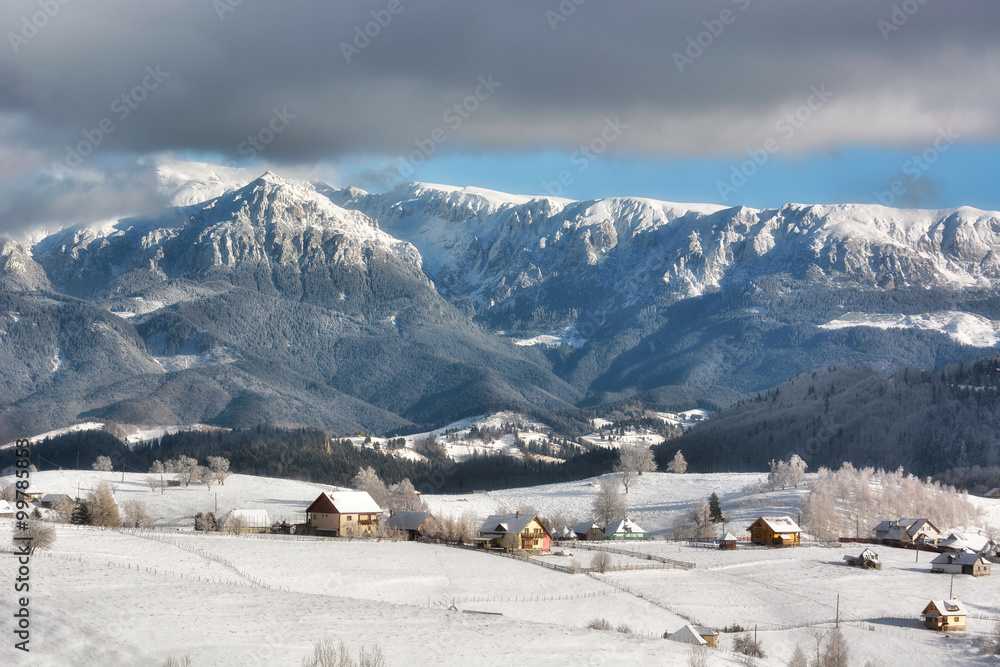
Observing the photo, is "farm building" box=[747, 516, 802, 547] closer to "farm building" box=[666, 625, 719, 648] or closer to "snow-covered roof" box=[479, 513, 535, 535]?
"snow-covered roof" box=[479, 513, 535, 535]

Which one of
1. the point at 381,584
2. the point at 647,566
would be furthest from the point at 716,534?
the point at 381,584

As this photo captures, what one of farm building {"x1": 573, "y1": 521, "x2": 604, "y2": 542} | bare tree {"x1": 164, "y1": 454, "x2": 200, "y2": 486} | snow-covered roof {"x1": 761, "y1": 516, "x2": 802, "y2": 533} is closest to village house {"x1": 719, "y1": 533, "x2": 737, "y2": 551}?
snow-covered roof {"x1": 761, "y1": 516, "x2": 802, "y2": 533}

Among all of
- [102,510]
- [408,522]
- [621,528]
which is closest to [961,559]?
[621,528]

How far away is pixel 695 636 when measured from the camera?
67.7 metres

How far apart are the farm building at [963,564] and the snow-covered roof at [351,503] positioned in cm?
5878

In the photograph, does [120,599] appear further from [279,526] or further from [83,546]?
[279,526]

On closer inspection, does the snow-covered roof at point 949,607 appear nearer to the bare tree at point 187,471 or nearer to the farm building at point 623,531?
the farm building at point 623,531

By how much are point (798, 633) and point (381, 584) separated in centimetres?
3007

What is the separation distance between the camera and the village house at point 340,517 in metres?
113

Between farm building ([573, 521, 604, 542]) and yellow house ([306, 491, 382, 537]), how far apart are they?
30683 mm

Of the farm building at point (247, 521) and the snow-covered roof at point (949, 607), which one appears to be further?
the farm building at point (247, 521)

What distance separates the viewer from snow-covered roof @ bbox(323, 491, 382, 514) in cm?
11551

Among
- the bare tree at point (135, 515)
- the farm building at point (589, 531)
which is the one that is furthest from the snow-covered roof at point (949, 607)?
the bare tree at point (135, 515)

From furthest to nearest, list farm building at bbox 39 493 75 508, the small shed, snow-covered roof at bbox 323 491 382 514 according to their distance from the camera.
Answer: farm building at bbox 39 493 75 508, snow-covered roof at bbox 323 491 382 514, the small shed
